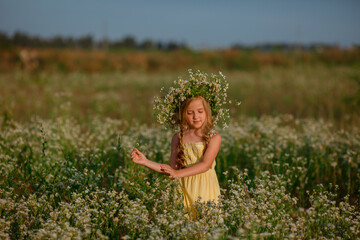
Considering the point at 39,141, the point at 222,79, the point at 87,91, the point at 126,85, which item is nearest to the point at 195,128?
the point at 222,79

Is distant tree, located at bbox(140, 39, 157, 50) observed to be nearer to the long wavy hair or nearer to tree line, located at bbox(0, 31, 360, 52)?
tree line, located at bbox(0, 31, 360, 52)

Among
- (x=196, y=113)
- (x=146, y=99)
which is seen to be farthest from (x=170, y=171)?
(x=146, y=99)

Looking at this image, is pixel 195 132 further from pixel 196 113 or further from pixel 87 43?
pixel 87 43

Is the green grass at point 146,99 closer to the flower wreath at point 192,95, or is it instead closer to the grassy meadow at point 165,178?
the grassy meadow at point 165,178

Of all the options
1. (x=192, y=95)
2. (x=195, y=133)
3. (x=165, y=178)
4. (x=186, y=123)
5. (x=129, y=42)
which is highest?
(x=129, y=42)

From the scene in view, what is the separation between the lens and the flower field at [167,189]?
9.94ft

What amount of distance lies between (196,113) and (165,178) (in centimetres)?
102

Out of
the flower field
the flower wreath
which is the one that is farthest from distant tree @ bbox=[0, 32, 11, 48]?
the flower wreath

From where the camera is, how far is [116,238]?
125 inches

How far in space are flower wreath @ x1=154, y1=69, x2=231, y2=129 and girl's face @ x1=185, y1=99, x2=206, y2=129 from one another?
11 centimetres

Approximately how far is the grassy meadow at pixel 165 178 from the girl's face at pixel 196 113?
40cm

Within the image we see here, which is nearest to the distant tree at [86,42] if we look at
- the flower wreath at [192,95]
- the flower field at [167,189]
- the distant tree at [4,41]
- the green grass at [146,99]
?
the distant tree at [4,41]

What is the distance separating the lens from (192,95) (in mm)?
3631

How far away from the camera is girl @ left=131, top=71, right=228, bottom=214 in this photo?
362 centimetres
